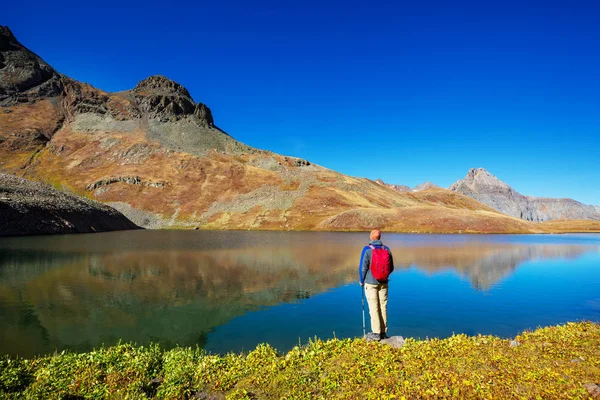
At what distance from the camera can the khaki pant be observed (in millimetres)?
13562

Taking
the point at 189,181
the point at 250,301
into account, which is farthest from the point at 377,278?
the point at 189,181

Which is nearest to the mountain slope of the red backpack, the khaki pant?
the khaki pant

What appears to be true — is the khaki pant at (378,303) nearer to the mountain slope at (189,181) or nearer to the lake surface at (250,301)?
the lake surface at (250,301)

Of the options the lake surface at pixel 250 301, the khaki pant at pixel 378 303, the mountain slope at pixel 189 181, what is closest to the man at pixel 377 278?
the khaki pant at pixel 378 303

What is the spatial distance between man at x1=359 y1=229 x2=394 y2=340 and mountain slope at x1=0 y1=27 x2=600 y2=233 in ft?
333

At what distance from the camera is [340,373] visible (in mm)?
9523

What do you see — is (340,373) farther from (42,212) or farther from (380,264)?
(42,212)

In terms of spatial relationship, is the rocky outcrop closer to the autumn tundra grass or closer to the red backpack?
the autumn tundra grass

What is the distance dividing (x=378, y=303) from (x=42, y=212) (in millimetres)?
90153

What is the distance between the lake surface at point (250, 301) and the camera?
52.9 ft

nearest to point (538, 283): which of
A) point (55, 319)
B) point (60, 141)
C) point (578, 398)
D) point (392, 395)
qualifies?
point (578, 398)

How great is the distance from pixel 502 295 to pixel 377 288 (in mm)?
15488

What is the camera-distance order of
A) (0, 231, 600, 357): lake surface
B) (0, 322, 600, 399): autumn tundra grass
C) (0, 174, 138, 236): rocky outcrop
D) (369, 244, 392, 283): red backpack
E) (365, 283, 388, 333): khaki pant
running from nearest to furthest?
(0, 322, 600, 399): autumn tundra grass
(369, 244, 392, 283): red backpack
(365, 283, 388, 333): khaki pant
(0, 231, 600, 357): lake surface
(0, 174, 138, 236): rocky outcrop

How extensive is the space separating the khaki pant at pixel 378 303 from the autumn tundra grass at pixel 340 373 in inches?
62.5
